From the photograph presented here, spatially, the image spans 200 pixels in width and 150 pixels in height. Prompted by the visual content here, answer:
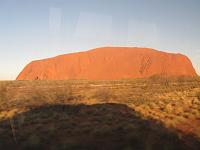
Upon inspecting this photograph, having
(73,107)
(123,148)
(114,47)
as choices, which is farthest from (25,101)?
(114,47)

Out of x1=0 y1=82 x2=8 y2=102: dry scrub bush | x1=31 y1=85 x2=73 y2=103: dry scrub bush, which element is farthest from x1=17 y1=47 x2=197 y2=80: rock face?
x1=0 y1=82 x2=8 y2=102: dry scrub bush

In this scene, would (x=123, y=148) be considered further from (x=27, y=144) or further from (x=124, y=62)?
(x=124, y=62)

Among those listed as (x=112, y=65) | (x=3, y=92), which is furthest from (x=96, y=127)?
(x=112, y=65)

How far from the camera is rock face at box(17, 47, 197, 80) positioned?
97938mm

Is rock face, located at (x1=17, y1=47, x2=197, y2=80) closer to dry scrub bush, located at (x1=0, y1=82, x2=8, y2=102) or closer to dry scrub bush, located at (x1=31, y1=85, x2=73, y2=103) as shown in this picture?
dry scrub bush, located at (x1=31, y1=85, x2=73, y2=103)

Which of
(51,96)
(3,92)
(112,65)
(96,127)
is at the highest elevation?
(112,65)

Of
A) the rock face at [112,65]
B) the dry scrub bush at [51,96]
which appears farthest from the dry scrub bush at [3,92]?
the rock face at [112,65]

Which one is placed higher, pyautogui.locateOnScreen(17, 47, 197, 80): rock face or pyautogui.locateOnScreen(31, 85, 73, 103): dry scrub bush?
pyautogui.locateOnScreen(17, 47, 197, 80): rock face

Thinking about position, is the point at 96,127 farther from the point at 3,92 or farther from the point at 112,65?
the point at 112,65

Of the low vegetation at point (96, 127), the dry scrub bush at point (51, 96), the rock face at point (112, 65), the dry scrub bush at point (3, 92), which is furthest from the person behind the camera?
the rock face at point (112, 65)

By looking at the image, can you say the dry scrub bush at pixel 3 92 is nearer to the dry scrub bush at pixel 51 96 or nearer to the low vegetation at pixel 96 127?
the low vegetation at pixel 96 127

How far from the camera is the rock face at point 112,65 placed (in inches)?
3856

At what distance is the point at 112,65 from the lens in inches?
4058

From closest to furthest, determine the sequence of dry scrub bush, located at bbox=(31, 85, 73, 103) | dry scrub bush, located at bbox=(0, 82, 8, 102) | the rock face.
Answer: dry scrub bush, located at bbox=(0, 82, 8, 102) < dry scrub bush, located at bbox=(31, 85, 73, 103) < the rock face
